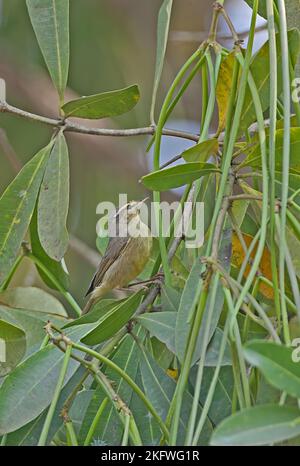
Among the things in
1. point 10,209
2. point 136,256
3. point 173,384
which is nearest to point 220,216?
point 173,384

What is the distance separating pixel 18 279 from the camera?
2.68 metres

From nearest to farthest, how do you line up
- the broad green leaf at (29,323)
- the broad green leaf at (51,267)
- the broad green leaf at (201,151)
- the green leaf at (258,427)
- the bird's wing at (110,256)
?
the green leaf at (258,427), the broad green leaf at (201,151), the broad green leaf at (29,323), the broad green leaf at (51,267), the bird's wing at (110,256)

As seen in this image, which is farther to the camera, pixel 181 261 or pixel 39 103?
pixel 39 103

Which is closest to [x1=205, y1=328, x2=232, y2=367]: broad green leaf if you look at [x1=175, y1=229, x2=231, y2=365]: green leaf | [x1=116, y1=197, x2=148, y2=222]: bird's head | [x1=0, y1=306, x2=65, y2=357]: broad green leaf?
[x1=175, y1=229, x2=231, y2=365]: green leaf

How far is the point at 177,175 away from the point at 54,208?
252mm

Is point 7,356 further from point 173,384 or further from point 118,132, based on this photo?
point 118,132

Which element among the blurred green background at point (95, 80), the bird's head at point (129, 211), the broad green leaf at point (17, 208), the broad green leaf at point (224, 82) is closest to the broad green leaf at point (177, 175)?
the broad green leaf at point (224, 82)

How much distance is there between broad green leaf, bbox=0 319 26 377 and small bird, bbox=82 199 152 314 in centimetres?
71

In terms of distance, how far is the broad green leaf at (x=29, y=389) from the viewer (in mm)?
991

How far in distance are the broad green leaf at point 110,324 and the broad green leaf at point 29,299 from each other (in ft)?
1.56

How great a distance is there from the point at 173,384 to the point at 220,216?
25 centimetres

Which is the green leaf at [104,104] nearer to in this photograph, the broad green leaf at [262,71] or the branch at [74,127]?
the branch at [74,127]

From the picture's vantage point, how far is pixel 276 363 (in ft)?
2.42
